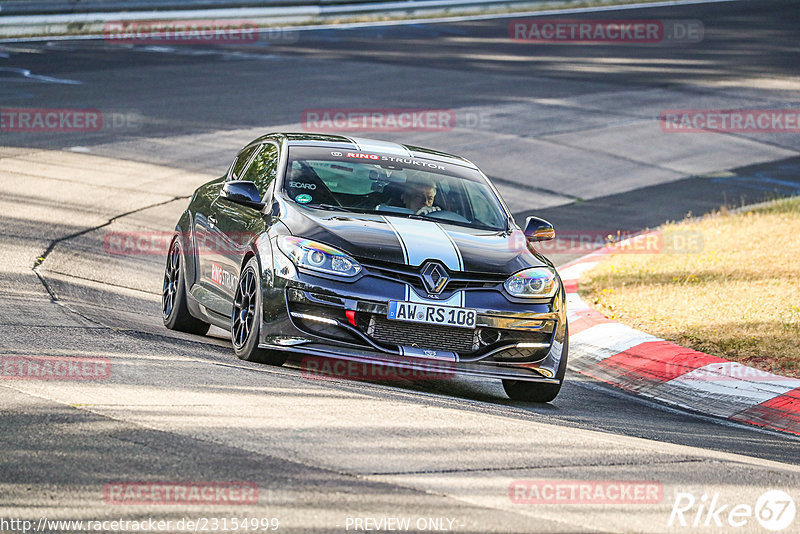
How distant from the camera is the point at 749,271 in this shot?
1274 cm

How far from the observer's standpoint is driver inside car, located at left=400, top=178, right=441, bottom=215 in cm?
888

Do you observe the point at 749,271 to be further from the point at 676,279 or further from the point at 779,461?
the point at 779,461

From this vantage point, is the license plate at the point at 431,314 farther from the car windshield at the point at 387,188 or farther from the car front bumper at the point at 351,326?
the car windshield at the point at 387,188

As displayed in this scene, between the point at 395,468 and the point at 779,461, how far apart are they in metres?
2.76

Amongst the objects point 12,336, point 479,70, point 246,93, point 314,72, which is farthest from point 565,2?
point 12,336

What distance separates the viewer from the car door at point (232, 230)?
340 inches

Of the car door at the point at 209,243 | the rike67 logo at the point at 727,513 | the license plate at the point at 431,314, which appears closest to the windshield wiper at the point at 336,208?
the car door at the point at 209,243

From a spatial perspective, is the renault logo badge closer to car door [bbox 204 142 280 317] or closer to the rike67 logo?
car door [bbox 204 142 280 317]
